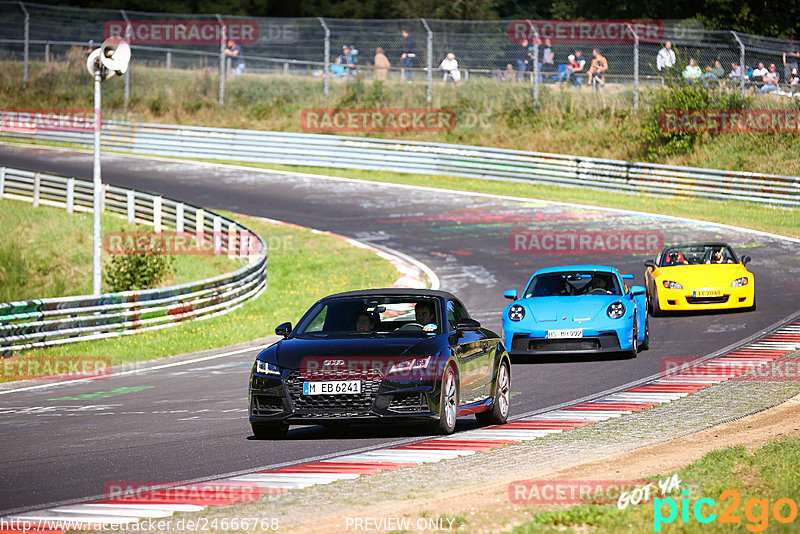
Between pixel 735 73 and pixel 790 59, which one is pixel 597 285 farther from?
pixel 735 73

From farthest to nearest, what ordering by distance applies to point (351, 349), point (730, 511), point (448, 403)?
point (448, 403) → point (351, 349) → point (730, 511)

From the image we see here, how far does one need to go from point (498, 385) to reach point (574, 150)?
108 ft

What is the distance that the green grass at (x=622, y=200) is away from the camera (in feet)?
108

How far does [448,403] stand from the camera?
10.3 meters

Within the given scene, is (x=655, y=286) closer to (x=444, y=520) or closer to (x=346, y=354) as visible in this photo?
(x=346, y=354)

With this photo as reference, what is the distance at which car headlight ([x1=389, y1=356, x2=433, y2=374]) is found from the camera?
992cm

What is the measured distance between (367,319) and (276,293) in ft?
47.9

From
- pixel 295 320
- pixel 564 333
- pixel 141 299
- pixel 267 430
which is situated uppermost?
pixel 267 430

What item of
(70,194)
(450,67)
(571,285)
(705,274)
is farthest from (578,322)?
(450,67)

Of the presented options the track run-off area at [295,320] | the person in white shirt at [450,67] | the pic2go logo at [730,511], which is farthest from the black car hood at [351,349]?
the person in white shirt at [450,67]

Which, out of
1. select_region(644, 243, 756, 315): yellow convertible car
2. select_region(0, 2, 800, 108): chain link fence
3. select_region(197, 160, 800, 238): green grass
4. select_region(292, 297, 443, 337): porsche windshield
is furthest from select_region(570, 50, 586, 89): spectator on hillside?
select_region(292, 297, 443, 337): porsche windshield

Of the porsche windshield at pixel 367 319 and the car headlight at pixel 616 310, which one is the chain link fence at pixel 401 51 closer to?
the car headlight at pixel 616 310

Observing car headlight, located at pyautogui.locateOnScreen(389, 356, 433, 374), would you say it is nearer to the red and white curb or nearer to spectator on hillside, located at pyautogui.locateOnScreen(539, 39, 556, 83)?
the red and white curb

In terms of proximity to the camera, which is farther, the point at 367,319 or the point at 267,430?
the point at 367,319
